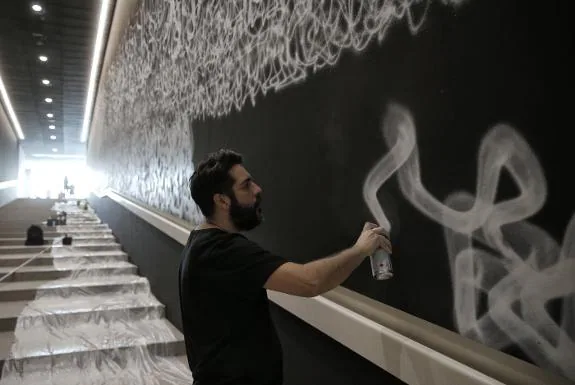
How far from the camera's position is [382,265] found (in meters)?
1.26

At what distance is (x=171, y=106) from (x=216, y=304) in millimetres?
3104

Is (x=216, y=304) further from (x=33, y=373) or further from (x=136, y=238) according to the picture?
(x=136, y=238)

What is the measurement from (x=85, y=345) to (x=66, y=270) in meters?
1.82

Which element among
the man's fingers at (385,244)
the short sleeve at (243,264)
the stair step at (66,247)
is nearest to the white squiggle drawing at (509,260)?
the man's fingers at (385,244)

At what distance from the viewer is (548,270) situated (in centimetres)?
90

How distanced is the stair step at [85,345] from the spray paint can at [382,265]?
2.77 meters

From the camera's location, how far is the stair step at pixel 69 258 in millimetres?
5117

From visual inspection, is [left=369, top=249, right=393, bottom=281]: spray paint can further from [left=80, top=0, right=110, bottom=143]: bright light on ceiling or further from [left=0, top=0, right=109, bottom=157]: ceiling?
[left=80, top=0, right=110, bottom=143]: bright light on ceiling

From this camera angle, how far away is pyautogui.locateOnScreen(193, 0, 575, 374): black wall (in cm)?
89

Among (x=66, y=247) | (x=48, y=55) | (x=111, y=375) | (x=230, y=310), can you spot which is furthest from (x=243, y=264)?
(x=48, y=55)

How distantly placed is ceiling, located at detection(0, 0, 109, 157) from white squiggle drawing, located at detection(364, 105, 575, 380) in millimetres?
8329

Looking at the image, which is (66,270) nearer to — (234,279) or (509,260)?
(234,279)

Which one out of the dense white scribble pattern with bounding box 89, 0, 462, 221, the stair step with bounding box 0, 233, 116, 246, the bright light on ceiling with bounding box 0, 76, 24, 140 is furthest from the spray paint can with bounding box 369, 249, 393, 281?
the bright light on ceiling with bounding box 0, 76, 24, 140

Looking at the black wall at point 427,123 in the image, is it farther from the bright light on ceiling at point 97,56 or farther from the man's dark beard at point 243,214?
the bright light on ceiling at point 97,56
